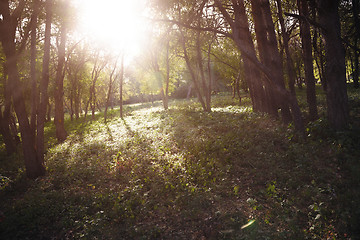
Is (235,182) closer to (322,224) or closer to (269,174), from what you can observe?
(269,174)

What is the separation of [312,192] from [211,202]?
2.78 meters

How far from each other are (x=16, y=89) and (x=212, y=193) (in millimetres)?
9053

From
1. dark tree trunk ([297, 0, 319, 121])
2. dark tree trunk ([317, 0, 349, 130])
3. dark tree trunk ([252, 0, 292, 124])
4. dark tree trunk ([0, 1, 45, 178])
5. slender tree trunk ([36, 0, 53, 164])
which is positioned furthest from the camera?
dark tree trunk ([297, 0, 319, 121])

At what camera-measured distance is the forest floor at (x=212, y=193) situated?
18.1ft

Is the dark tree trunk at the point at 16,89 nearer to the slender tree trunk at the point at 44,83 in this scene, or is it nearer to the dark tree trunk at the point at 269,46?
the slender tree trunk at the point at 44,83

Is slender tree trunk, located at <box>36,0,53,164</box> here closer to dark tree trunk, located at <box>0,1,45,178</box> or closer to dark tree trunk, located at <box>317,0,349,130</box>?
dark tree trunk, located at <box>0,1,45,178</box>

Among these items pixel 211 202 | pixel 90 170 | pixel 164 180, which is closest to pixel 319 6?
pixel 211 202

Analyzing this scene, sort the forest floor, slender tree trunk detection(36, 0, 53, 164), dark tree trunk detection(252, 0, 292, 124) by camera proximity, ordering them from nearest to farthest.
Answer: the forest floor < dark tree trunk detection(252, 0, 292, 124) < slender tree trunk detection(36, 0, 53, 164)

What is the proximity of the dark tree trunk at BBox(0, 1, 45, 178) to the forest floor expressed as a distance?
705mm

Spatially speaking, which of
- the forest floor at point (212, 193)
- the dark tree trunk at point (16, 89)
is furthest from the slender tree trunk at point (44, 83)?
the forest floor at point (212, 193)

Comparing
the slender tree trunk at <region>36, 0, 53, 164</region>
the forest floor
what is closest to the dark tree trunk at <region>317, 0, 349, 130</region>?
the forest floor

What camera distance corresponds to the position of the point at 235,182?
7516mm

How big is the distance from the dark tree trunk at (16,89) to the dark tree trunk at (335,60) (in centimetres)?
1221

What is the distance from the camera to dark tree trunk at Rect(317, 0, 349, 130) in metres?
7.77
